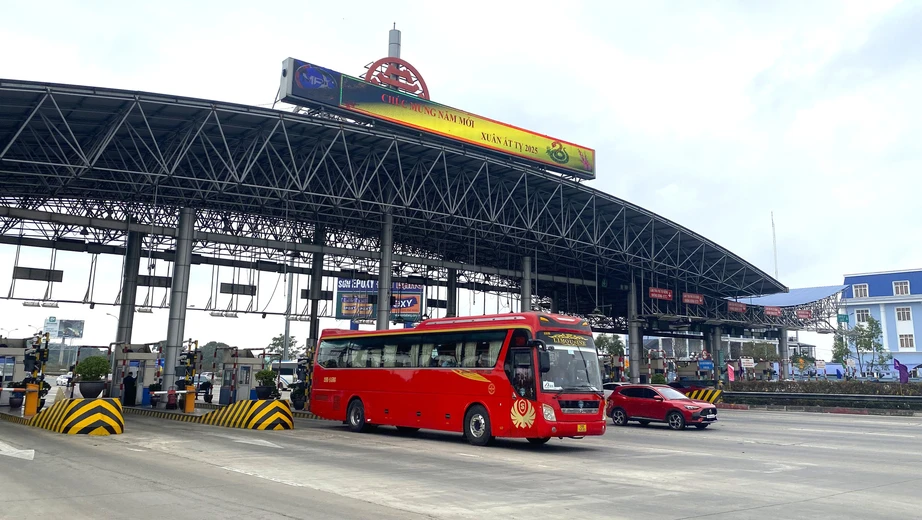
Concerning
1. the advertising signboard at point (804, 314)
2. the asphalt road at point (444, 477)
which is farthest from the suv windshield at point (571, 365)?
the advertising signboard at point (804, 314)

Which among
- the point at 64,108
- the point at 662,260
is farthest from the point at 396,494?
the point at 662,260

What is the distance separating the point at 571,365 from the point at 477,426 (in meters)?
2.82

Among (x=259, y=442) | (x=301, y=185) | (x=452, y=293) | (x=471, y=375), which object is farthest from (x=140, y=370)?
(x=452, y=293)

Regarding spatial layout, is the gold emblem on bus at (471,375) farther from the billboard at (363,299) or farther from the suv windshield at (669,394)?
the billboard at (363,299)

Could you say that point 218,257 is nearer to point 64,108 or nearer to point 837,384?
point 64,108

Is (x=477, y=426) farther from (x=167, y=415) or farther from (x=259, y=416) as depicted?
(x=167, y=415)

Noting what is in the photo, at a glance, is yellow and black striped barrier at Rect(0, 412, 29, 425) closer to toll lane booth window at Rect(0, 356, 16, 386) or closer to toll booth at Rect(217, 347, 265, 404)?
toll lane booth window at Rect(0, 356, 16, 386)

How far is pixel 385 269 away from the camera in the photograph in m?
38.8

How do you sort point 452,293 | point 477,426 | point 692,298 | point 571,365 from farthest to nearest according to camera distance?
point 692,298 < point 452,293 < point 477,426 < point 571,365

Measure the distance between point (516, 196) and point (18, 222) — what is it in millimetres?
28919

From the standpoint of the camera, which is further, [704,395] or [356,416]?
[704,395]

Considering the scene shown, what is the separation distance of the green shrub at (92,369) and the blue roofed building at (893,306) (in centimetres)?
7273

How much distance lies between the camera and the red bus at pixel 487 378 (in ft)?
52.3

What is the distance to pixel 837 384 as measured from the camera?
38719 mm
